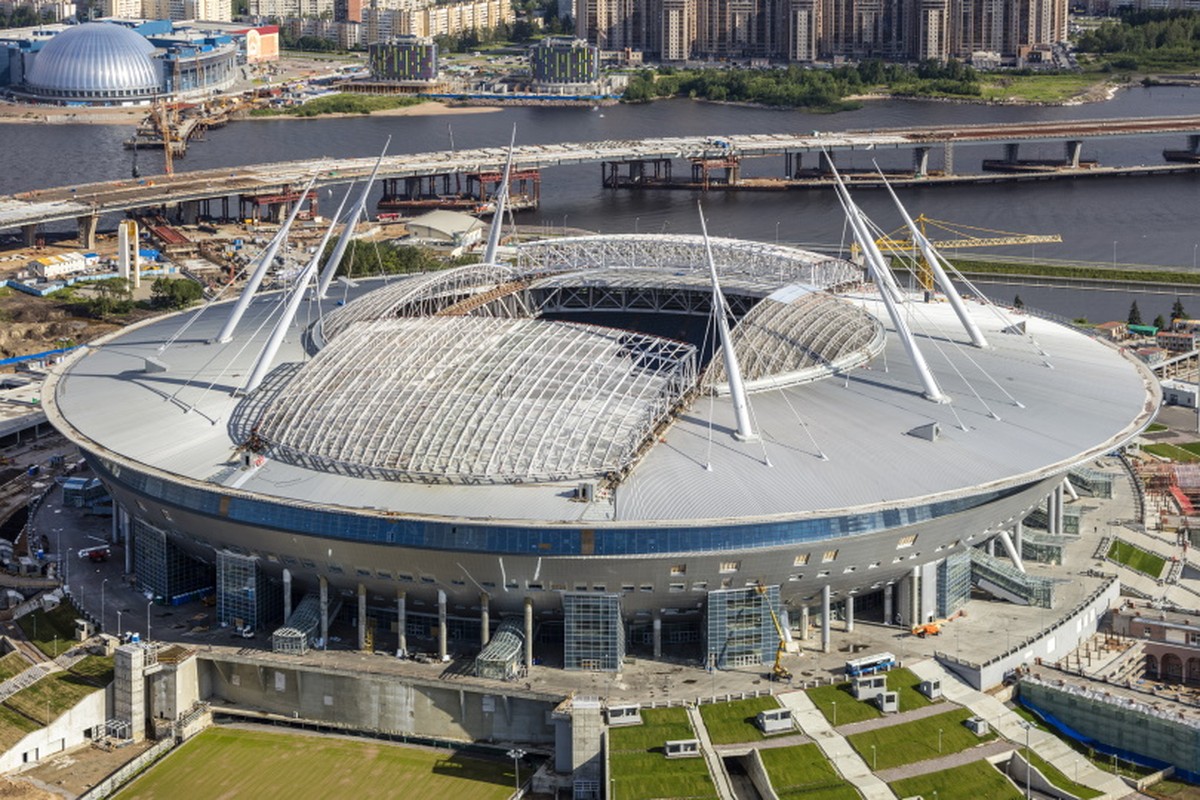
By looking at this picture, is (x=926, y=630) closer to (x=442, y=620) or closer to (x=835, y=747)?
(x=835, y=747)

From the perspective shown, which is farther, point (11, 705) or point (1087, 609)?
point (1087, 609)

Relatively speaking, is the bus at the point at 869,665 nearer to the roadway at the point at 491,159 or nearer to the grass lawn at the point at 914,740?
the grass lawn at the point at 914,740

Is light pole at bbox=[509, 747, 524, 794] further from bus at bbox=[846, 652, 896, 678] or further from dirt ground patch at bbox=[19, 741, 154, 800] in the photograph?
dirt ground patch at bbox=[19, 741, 154, 800]

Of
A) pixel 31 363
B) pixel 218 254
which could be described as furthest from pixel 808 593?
pixel 218 254

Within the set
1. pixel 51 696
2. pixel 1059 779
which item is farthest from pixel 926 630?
pixel 51 696

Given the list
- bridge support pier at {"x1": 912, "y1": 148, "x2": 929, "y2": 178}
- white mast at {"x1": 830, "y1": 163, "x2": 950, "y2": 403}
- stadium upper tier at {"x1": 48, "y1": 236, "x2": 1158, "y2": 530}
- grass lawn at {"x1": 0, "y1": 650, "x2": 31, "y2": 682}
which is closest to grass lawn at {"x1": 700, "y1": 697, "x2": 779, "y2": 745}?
stadium upper tier at {"x1": 48, "y1": 236, "x2": 1158, "y2": 530}

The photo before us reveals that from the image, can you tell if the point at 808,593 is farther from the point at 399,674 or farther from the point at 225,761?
the point at 225,761

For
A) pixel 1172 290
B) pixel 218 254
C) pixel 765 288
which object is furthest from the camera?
pixel 218 254
